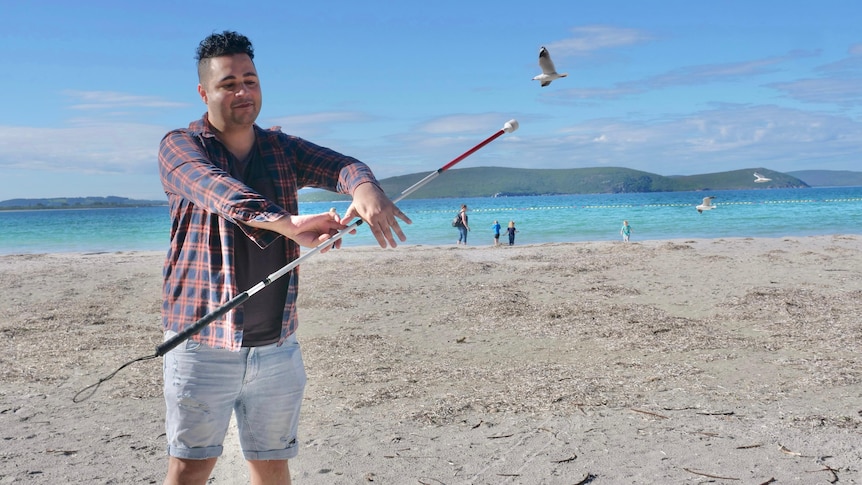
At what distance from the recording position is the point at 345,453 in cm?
511

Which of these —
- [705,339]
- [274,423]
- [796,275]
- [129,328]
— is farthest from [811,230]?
[274,423]

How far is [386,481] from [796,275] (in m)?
12.5

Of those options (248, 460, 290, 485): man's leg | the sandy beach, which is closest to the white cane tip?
(248, 460, 290, 485): man's leg

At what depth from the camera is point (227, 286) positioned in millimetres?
2645

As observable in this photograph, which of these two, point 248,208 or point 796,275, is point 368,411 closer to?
point 248,208

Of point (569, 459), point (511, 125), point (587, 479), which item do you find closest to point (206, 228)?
point (511, 125)

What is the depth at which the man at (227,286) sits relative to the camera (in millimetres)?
2670

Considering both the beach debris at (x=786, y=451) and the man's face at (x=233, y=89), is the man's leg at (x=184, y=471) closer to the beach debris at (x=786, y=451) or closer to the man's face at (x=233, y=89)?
the man's face at (x=233, y=89)

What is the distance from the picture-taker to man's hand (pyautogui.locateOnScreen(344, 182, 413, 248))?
2482 mm

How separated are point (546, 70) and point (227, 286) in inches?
78.1

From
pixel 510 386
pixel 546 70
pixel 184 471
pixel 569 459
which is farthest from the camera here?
pixel 510 386

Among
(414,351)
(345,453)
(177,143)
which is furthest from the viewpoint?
(414,351)

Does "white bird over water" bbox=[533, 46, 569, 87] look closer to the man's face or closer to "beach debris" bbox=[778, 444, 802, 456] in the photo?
the man's face

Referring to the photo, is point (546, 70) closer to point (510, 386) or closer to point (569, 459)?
point (569, 459)
